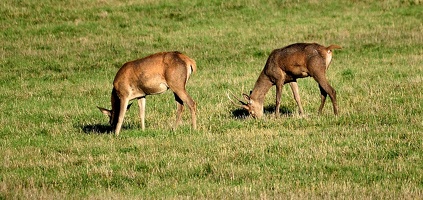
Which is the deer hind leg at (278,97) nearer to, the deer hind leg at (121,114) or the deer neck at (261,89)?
the deer neck at (261,89)

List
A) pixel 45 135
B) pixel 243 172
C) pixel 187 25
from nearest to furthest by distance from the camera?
1. pixel 243 172
2. pixel 45 135
3. pixel 187 25

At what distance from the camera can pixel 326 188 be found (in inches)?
381

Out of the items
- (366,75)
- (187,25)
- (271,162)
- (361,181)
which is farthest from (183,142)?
(187,25)

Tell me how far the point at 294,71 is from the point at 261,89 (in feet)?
2.99

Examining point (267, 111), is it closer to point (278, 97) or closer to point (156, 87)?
point (278, 97)

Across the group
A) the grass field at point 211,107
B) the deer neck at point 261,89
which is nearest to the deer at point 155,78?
the grass field at point 211,107

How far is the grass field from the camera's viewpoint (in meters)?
10.3

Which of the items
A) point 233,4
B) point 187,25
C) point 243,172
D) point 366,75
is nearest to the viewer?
point 243,172

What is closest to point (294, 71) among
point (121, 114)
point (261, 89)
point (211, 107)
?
point (261, 89)

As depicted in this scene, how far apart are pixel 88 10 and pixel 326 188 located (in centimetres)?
2200

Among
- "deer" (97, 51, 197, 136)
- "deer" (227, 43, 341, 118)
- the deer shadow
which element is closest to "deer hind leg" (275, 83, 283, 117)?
"deer" (227, 43, 341, 118)

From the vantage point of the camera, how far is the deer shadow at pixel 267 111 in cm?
1587

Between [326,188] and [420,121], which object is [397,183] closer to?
[326,188]

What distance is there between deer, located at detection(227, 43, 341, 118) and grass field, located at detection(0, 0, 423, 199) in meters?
0.39
